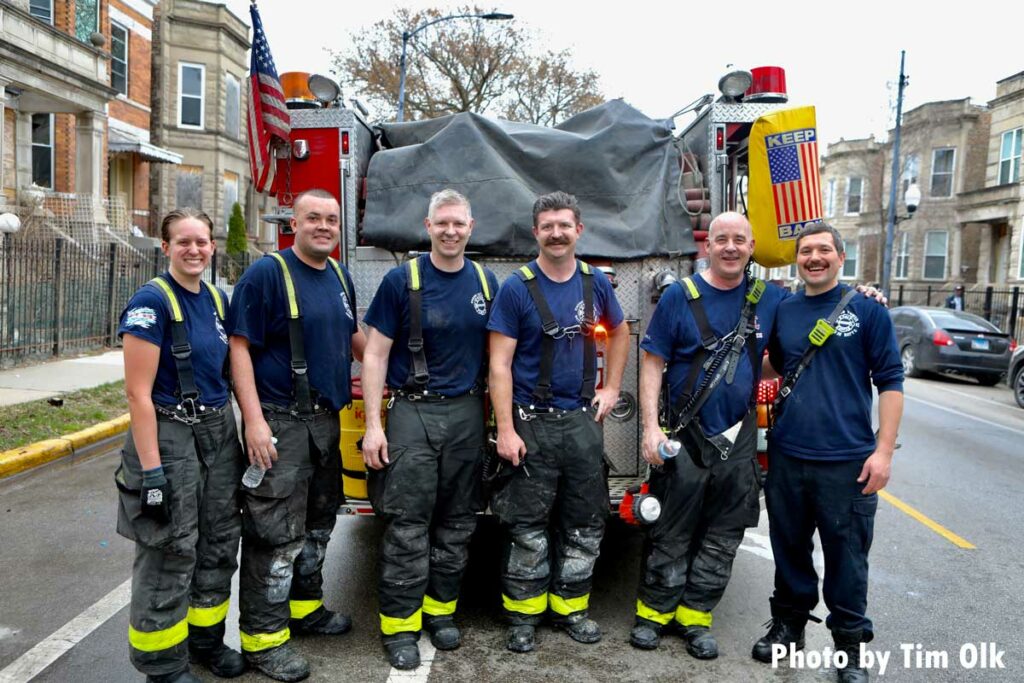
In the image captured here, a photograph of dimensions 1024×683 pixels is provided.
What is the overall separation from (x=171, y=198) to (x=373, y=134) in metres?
26.1

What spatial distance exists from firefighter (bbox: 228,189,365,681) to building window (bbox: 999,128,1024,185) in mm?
29512

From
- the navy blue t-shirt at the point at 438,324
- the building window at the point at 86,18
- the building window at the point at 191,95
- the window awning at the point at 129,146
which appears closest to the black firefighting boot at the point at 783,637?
the navy blue t-shirt at the point at 438,324

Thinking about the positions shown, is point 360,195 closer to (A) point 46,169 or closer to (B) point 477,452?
(B) point 477,452

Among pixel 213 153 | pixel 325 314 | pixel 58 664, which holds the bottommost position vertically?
pixel 58 664

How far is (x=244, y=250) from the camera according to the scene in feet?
97.2

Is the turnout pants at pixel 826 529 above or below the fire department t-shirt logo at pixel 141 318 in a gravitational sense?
below

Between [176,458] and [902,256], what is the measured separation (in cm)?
3578

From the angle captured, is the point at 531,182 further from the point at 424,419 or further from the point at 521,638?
the point at 521,638

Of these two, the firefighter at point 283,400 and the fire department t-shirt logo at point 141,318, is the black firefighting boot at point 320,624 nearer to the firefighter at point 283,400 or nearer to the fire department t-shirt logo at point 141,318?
the firefighter at point 283,400

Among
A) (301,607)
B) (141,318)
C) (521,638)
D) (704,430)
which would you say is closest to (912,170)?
(704,430)

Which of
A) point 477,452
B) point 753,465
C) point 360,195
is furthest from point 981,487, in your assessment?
point 360,195

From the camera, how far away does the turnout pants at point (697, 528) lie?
146 inches

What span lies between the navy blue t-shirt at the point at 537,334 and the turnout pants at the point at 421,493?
0.28 meters

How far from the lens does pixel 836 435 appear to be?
11.3 ft
